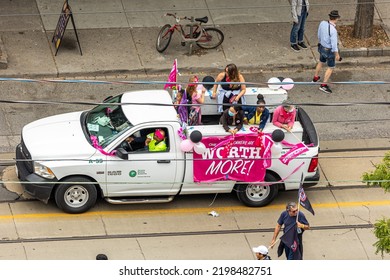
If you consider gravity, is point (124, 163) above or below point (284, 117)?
below

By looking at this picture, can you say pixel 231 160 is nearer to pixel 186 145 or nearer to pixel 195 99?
pixel 186 145

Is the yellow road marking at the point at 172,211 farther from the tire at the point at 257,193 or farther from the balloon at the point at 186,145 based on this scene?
the balloon at the point at 186,145

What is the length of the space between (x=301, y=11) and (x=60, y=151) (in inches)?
280

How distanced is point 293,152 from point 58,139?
3.67 metres

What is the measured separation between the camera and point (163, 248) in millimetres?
15664

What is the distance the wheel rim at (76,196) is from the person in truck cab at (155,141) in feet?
3.50

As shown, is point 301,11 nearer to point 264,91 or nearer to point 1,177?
point 264,91

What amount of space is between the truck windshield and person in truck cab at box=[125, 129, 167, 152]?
0.25 m

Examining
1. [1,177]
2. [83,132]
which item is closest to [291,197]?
[83,132]

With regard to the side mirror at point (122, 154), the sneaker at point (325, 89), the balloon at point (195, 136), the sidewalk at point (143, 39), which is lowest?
the sneaker at point (325, 89)

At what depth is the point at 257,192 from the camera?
16484 millimetres

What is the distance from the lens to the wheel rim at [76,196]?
16016mm

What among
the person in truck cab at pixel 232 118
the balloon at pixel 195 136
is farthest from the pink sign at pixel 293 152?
the balloon at pixel 195 136

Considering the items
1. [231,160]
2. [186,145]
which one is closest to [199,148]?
[186,145]
